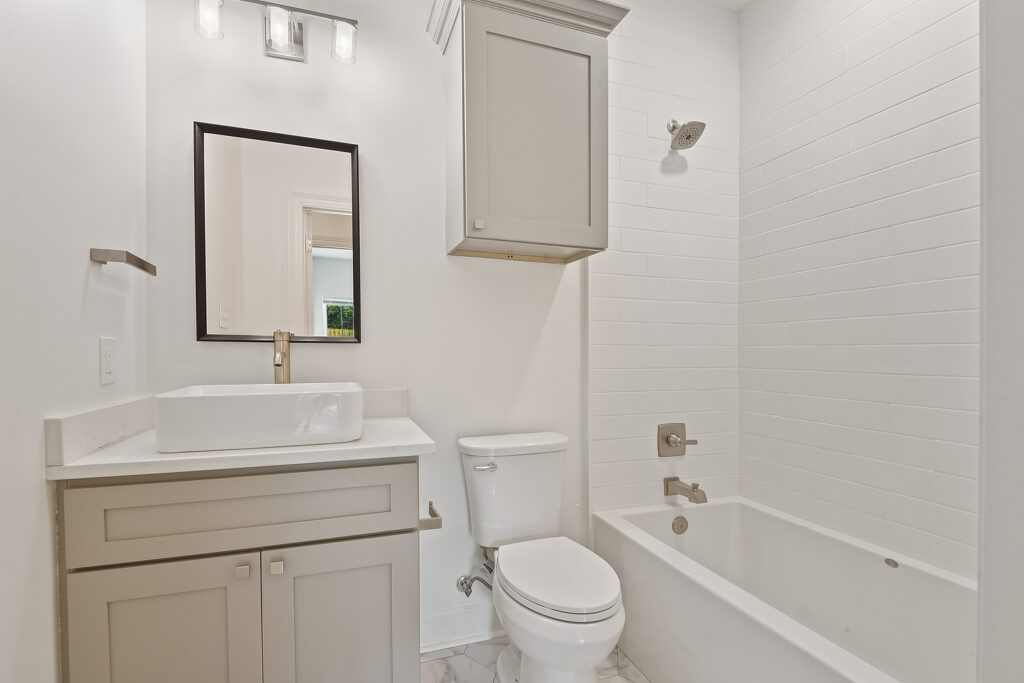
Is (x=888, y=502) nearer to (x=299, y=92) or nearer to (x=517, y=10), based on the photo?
(x=517, y=10)

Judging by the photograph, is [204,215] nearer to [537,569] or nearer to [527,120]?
[527,120]

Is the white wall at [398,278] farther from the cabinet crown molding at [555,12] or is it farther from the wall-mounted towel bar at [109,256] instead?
the wall-mounted towel bar at [109,256]

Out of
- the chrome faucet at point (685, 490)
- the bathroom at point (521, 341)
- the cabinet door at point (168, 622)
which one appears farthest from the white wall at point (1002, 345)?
the chrome faucet at point (685, 490)

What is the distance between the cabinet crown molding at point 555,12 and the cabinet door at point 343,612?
5.55ft

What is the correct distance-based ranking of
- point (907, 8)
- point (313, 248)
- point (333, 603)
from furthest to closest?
point (313, 248) < point (907, 8) < point (333, 603)

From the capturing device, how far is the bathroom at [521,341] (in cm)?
118

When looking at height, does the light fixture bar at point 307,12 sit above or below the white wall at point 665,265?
above

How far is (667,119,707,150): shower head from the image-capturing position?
2.10m

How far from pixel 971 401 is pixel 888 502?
0.44 m

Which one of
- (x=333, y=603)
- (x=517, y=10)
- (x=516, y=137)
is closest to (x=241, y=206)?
(x=516, y=137)

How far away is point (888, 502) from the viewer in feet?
5.65

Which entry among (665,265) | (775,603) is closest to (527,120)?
(665,265)

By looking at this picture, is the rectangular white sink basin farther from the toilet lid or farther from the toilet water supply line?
the toilet water supply line

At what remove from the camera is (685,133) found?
2.13 meters
